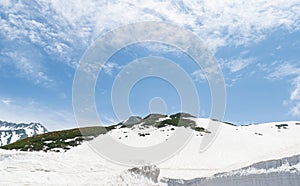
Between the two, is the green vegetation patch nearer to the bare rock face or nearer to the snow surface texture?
the bare rock face

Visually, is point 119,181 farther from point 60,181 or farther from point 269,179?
point 269,179

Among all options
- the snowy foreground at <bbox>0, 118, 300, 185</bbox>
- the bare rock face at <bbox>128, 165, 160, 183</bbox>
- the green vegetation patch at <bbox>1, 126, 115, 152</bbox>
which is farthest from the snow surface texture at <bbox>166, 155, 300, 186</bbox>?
the green vegetation patch at <bbox>1, 126, 115, 152</bbox>

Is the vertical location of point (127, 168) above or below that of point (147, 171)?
above

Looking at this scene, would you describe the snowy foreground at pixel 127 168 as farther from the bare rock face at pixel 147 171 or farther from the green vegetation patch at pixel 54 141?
the green vegetation patch at pixel 54 141

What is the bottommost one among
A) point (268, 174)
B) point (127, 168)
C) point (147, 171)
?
point (268, 174)

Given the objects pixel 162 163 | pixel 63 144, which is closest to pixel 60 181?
pixel 162 163

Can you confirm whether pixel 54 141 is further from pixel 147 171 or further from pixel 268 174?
pixel 268 174

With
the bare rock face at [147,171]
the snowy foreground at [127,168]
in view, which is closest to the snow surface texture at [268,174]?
the snowy foreground at [127,168]

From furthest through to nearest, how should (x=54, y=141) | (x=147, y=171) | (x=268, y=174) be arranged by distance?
(x=54, y=141) < (x=147, y=171) < (x=268, y=174)

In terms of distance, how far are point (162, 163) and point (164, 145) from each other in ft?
25.8

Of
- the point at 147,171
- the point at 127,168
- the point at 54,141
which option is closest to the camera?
the point at 147,171

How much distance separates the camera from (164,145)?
43094 millimetres

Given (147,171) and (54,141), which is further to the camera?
(54,141)

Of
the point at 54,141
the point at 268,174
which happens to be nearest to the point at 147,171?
the point at 268,174
